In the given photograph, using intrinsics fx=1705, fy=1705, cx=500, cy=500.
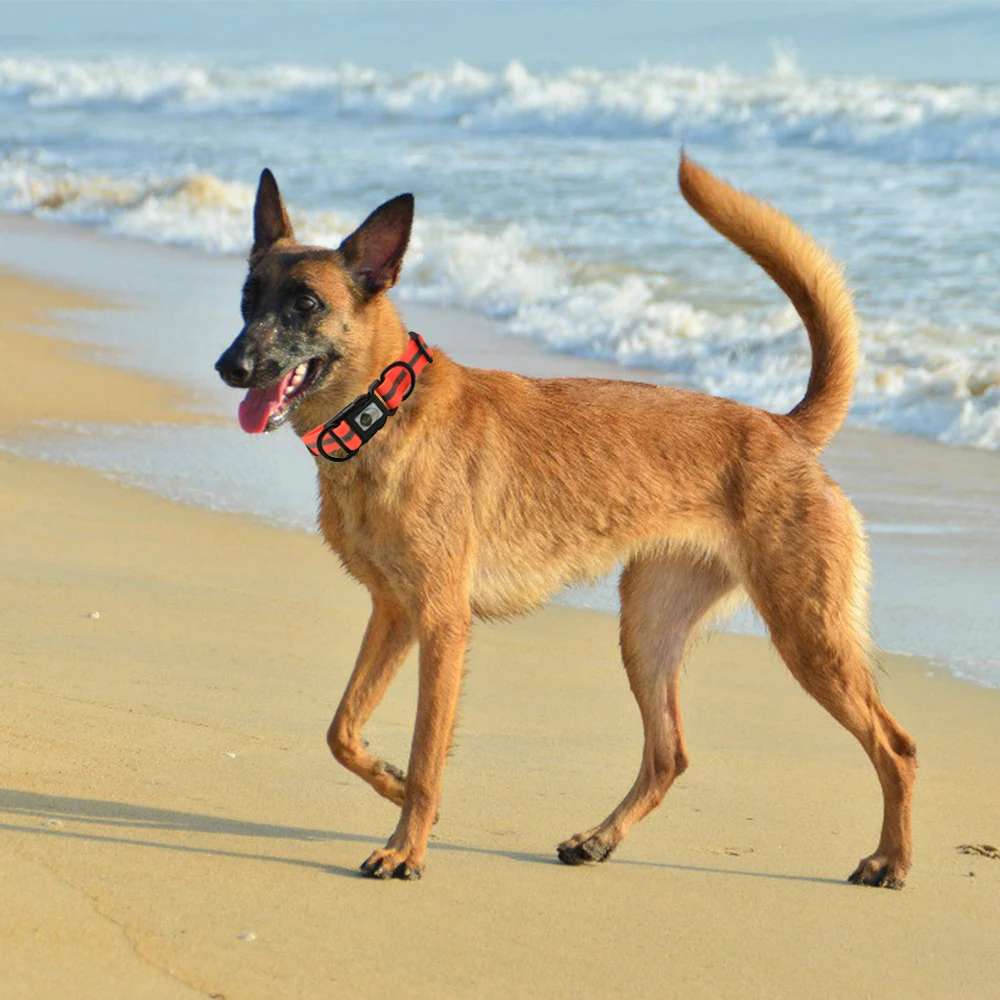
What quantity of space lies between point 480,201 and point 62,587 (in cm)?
1530

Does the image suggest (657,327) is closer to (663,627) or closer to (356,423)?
(663,627)

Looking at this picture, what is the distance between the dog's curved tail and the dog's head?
98 cm

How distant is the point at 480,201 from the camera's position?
20.9m

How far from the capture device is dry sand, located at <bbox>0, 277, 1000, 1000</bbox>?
3.43m

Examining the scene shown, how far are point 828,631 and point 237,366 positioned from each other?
169 centimetres

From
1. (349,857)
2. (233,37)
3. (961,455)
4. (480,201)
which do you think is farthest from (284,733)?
(233,37)

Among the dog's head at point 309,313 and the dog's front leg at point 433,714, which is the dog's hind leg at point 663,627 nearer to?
the dog's front leg at point 433,714

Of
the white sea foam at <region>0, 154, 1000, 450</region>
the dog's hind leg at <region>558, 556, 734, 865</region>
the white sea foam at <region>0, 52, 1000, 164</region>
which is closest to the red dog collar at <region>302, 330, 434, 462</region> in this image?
the dog's hind leg at <region>558, 556, 734, 865</region>

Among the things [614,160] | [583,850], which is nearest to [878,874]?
[583,850]

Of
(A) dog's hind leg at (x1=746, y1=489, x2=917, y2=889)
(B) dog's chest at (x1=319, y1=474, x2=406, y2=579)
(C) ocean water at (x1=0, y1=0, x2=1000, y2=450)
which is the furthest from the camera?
(C) ocean water at (x1=0, y1=0, x2=1000, y2=450)

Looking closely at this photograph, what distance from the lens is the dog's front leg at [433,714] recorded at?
4137mm

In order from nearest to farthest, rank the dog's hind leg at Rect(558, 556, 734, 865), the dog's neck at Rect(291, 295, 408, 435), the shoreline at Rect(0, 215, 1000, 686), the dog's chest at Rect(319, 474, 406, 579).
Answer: the dog's chest at Rect(319, 474, 406, 579) → the dog's neck at Rect(291, 295, 408, 435) → the dog's hind leg at Rect(558, 556, 734, 865) → the shoreline at Rect(0, 215, 1000, 686)

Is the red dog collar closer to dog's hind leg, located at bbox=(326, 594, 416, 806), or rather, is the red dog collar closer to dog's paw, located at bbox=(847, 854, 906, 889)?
dog's hind leg, located at bbox=(326, 594, 416, 806)

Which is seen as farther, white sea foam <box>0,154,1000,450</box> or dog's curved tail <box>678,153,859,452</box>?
white sea foam <box>0,154,1000,450</box>
